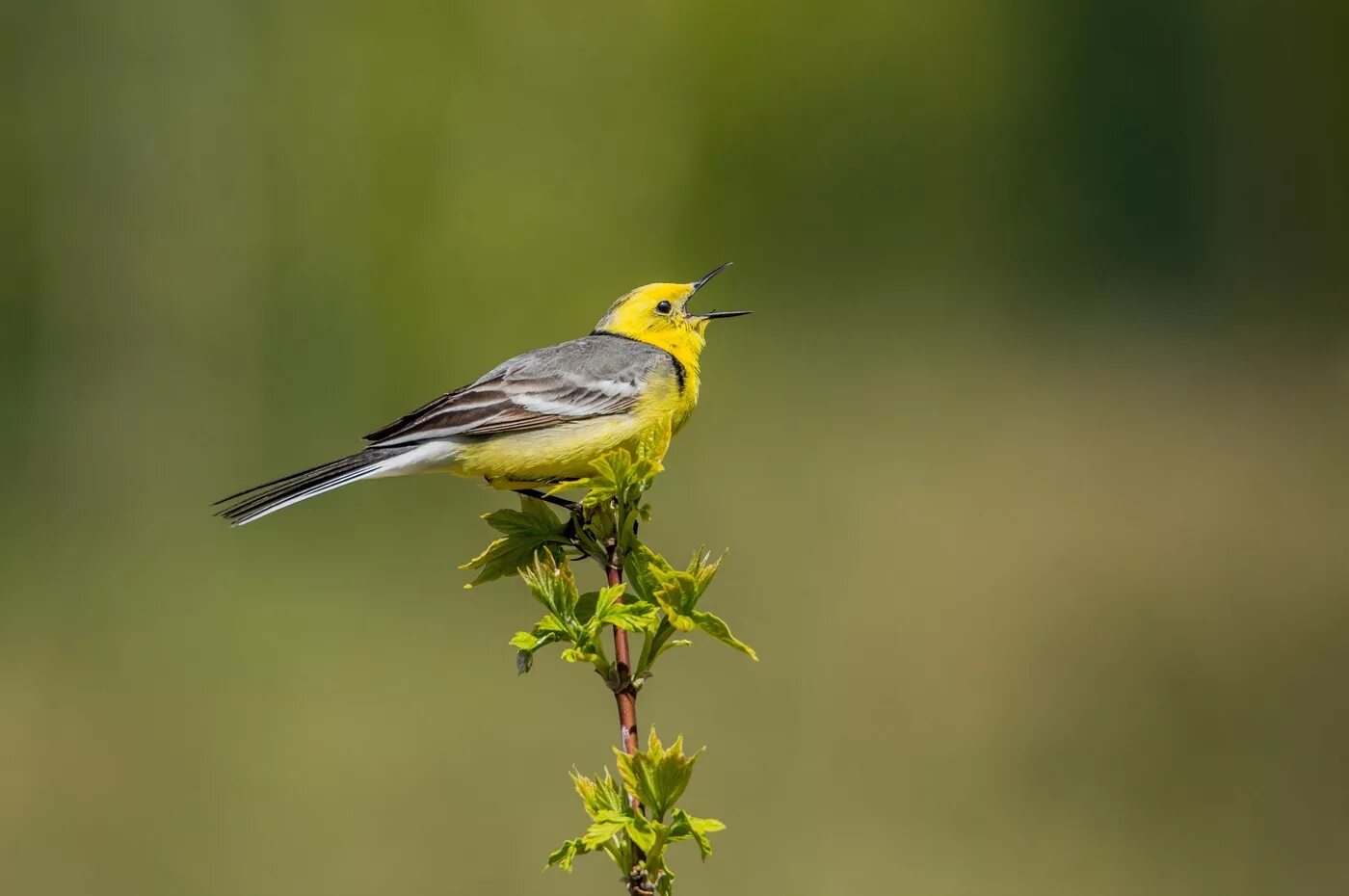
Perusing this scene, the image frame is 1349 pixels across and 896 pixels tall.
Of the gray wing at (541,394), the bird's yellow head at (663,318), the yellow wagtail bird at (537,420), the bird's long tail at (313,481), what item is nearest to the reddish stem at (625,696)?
the bird's long tail at (313,481)

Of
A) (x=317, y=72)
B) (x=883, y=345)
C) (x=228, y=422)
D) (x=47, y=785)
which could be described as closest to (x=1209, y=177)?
(x=883, y=345)

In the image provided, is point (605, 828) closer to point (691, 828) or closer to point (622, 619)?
point (691, 828)

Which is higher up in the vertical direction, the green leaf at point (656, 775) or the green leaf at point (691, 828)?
the green leaf at point (656, 775)

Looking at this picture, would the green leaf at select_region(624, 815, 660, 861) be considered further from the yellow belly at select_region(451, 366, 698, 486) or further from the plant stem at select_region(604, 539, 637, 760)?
the yellow belly at select_region(451, 366, 698, 486)

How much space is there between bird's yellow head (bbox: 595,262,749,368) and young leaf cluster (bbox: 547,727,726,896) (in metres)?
2.25

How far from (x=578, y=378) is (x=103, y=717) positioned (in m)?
4.73

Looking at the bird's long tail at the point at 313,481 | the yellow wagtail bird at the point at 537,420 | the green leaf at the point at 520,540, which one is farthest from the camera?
the yellow wagtail bird at the point at 537,420

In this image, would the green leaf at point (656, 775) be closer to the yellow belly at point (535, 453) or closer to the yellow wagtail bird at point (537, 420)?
the yellow wagtail bird at point (537, 420)

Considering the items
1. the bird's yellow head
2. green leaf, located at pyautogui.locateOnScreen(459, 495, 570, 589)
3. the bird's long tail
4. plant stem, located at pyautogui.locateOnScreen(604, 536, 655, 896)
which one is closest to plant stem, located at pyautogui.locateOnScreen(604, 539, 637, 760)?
plant stem, located at pyautogui.locateOnScreen(604, 536, 655, 896)

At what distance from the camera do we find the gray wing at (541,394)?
264cm

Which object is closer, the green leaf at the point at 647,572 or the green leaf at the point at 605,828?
the green leaf at the point at 605,828

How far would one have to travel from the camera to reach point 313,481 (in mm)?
2322

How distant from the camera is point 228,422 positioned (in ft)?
31.2

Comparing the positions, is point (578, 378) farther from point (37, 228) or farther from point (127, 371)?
point (37, 228)
